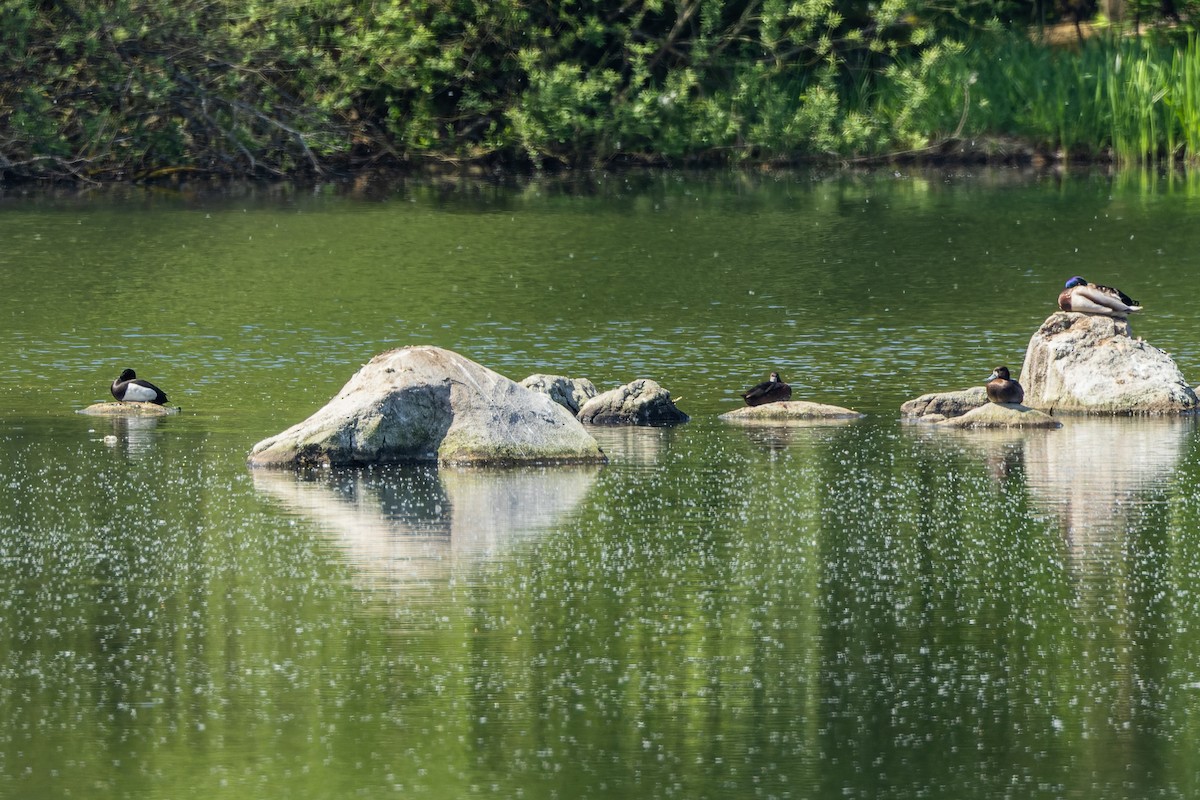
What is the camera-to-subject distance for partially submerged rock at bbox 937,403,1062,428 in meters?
18.3

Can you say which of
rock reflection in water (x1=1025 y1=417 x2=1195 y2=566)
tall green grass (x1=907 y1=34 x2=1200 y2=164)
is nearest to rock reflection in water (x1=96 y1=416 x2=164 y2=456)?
rock reflection in water (x1=1025 y1=417 x2=1195 y2=566)

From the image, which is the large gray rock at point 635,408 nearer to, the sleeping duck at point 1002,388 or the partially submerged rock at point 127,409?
the sleeping duck at point 1002,388

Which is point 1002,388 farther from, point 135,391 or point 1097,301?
point 135,391

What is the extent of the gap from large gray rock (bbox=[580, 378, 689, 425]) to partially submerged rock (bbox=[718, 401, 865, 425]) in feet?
1.54

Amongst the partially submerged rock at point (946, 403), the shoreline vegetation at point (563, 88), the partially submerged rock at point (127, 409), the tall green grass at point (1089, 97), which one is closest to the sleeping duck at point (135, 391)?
the partially submerged rock at point (127, 409)

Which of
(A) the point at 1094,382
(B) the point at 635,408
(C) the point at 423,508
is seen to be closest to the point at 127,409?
(B) the point at 635,408

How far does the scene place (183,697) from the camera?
9812mm

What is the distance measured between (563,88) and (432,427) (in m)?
25.5

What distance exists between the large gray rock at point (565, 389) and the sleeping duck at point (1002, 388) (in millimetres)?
3453

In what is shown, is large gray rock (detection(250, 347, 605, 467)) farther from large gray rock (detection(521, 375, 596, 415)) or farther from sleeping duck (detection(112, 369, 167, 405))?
sleeping duck (detection(112, 369, 167, 405))

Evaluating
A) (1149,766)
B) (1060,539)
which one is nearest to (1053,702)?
(1149,766)

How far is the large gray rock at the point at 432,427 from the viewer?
645 inches

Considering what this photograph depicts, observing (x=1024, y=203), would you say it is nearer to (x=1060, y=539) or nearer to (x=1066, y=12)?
(x=1066, y=12)

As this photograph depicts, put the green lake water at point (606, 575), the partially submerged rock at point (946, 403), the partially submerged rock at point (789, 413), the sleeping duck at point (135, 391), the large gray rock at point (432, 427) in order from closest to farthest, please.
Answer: the green lake water at point (606, 575) < the large gray rock at point (432, 427) < the partially submerged rock at point (789, 413) < the partially submerged rock at point (946, 403) < the sleeping duck at point (135, 391)
